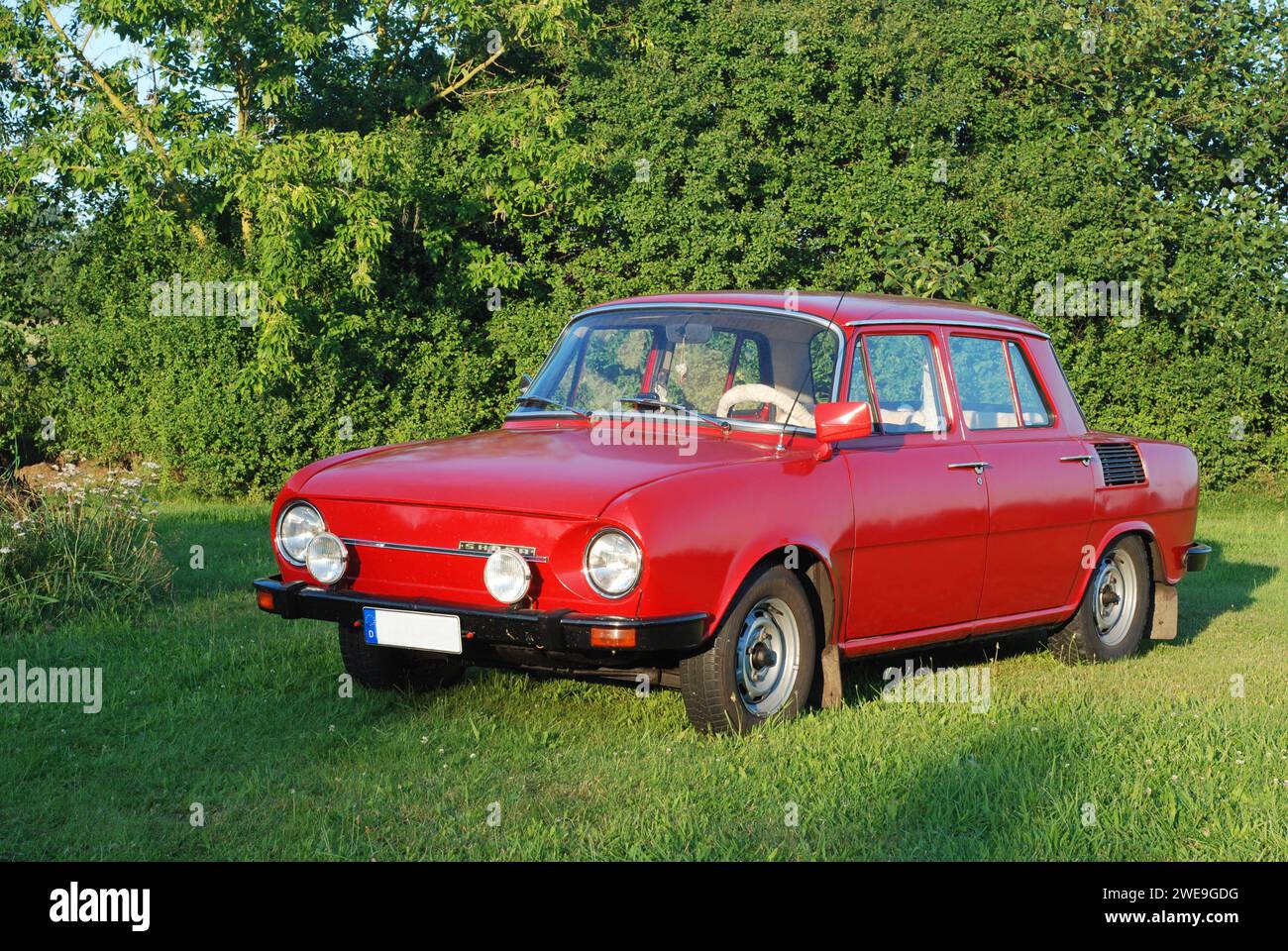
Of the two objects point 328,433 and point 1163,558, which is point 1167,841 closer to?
point 1163,558

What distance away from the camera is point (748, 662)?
614 cm

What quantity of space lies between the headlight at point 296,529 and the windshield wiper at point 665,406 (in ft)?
5.05

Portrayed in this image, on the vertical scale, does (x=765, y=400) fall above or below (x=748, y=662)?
above

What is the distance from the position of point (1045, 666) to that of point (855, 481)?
2.34 m

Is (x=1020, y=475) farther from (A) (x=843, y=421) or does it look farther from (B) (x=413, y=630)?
(B) (x=413, y=630)

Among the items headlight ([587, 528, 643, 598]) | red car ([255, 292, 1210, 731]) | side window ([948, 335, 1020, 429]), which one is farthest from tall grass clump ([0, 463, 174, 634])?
side window ([948, 335, 1020, 429])

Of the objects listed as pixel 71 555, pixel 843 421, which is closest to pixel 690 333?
pixel 843 421

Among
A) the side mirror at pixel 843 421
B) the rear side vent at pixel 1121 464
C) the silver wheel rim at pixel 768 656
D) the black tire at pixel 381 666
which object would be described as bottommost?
the black tire at pixel 381 666

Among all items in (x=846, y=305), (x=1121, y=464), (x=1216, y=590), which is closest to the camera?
(x=846, y=305)

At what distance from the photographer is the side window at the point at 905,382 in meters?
7.10

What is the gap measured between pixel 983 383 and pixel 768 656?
7.83 feet

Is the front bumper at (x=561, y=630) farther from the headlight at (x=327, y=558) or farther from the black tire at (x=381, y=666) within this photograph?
the black tire at (x=381, y=666)

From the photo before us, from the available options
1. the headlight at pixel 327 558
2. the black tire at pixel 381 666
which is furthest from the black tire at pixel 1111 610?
the headlight at pixel 327 558

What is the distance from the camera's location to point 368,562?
20.3ft
